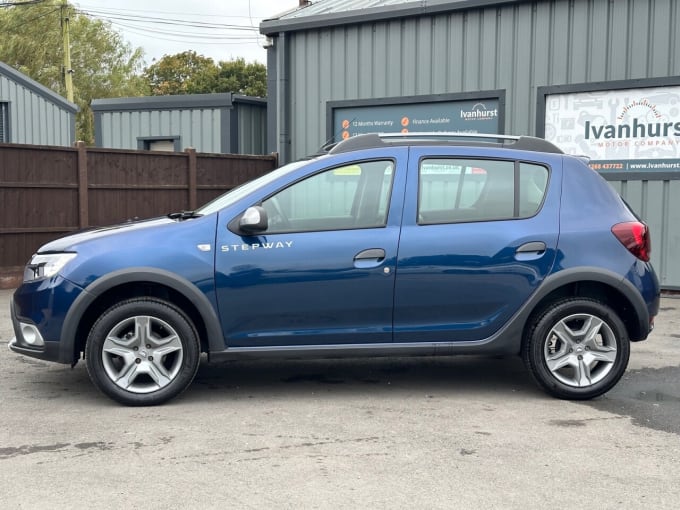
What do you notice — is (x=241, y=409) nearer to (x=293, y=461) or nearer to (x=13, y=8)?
(x=293, y=461)

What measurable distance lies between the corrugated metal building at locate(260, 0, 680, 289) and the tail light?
5355 millimetres

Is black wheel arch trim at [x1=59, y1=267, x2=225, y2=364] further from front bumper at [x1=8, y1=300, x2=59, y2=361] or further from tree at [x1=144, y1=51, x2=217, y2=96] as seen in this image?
tree at [x1=144, y1=51, x2=217, y2=96]

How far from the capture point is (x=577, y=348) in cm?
562

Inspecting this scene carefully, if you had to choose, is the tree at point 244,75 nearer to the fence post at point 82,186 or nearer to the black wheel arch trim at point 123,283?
the fence post at point 82,186

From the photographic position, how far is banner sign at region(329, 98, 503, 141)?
11.8 meters

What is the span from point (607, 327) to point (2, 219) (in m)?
8.35

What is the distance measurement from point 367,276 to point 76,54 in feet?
161

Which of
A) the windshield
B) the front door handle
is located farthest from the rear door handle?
the windshield

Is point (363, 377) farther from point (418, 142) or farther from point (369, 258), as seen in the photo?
point (418, 142)

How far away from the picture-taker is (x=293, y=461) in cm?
435

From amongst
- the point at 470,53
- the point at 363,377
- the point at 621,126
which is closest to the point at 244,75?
the point at 470,53

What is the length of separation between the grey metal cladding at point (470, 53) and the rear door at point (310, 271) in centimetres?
641

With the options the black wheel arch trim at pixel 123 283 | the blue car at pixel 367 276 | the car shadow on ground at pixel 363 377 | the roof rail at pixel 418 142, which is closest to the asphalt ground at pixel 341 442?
the car shadow on ground at pixel 363 377

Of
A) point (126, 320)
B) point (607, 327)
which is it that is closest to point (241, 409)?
point (126, 320)
